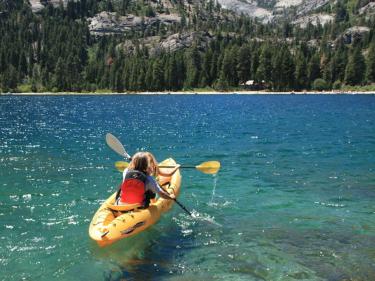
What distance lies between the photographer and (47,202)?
57.7 feet

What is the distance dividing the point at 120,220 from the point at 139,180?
1258mm

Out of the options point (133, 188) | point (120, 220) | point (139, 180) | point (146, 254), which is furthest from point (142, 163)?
point (146, 254)

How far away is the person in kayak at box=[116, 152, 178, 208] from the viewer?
12883mm

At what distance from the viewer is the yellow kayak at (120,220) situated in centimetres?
1191

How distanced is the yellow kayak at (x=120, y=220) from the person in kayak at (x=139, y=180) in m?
0.27

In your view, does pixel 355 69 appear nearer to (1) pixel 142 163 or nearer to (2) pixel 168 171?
(2) pixel 168 171

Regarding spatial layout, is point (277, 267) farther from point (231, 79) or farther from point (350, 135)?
→ point (231, 79)

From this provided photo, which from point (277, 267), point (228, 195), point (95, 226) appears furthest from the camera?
point (228, 195)

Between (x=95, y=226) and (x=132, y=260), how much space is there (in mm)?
1405

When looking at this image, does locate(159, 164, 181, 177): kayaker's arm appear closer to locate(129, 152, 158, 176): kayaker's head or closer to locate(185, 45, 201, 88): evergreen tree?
locate(129, 152, 158, 176): kayaker's head

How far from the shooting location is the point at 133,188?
515 inches

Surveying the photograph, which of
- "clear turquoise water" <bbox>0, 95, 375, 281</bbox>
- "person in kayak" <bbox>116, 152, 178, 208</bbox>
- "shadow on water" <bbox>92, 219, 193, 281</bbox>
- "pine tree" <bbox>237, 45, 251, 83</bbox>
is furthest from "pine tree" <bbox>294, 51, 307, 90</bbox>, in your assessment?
"person in kayak" <bbox>116, 152, 178, 208</bbox>

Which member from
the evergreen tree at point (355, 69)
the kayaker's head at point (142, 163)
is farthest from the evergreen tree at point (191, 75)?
the kayaker's head at point (142, 163)

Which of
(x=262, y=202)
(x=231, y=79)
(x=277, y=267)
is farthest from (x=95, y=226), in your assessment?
(x=231, y=79)
